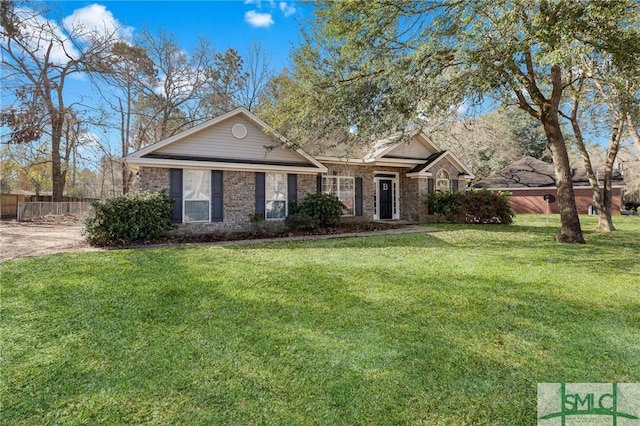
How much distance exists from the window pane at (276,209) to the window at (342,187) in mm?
2474

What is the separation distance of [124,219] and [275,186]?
543cm

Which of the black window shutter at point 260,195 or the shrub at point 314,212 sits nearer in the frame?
the shrub at point 314,212

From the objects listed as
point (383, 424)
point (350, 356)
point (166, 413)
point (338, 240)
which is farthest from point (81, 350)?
point (338, 240)

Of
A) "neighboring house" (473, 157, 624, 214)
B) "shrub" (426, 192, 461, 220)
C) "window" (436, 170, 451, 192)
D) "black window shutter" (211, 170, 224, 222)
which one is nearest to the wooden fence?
"black window shutter" (211, 170, 224, 222)

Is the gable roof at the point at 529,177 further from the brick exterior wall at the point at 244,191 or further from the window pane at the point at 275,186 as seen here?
the window pane at the point at 275,186

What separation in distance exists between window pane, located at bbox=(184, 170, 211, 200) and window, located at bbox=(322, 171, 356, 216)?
5.14 meters

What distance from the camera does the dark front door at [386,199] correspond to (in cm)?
1756

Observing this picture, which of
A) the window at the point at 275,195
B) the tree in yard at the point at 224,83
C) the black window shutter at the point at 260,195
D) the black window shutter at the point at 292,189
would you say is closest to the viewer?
the black window shutter at the point at 260,195

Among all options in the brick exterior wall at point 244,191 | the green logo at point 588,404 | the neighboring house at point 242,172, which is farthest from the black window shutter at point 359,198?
the green logo at point 588,404

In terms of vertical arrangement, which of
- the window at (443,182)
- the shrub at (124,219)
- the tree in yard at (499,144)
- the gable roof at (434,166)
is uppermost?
the tree in yard at (499,144)

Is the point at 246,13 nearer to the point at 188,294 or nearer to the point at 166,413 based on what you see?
the point at 188,294

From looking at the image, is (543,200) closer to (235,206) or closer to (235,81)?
(235,206)

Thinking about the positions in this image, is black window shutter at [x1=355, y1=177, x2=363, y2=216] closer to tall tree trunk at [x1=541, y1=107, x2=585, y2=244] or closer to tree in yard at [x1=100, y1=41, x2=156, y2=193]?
tall tree trunk at [x1=541, y1=107, x2=585, y2=244]

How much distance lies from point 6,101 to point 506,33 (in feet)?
85.8
